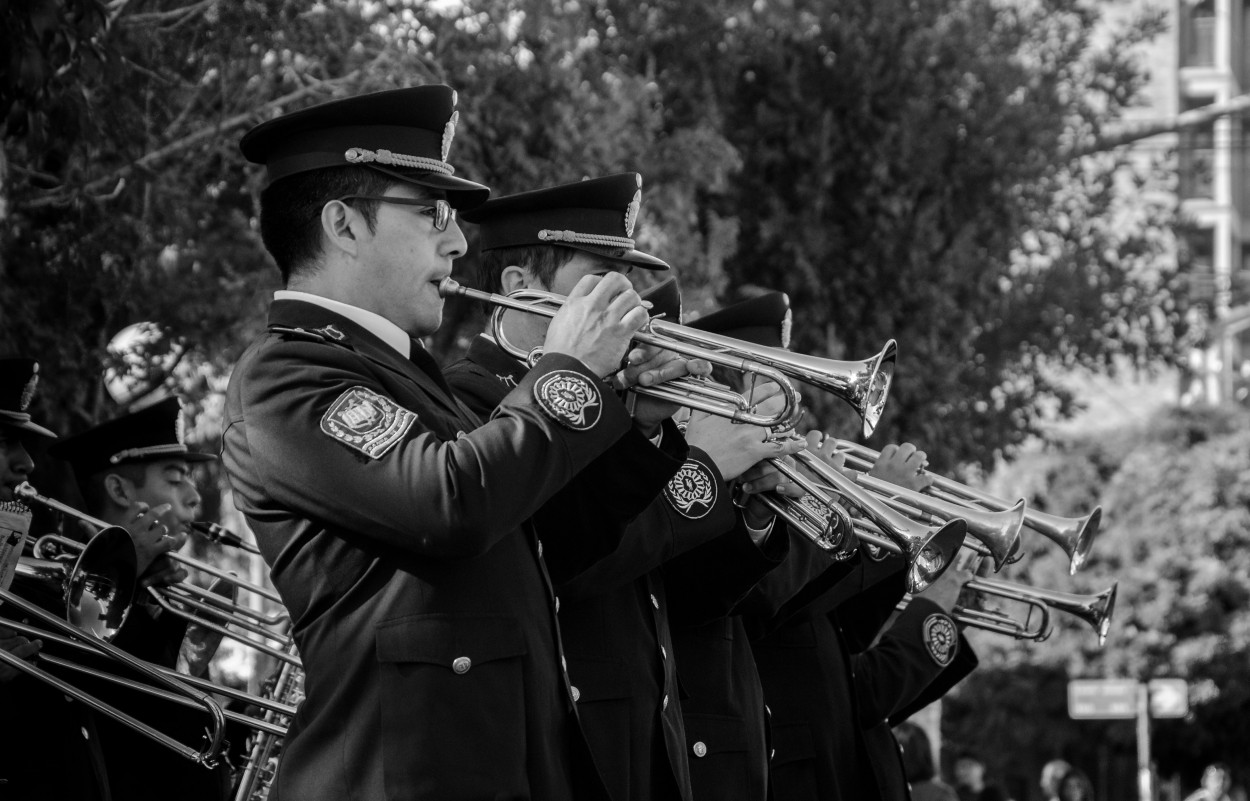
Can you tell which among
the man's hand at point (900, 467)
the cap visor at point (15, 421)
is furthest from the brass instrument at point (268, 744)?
the man's hand at point (900, 467)

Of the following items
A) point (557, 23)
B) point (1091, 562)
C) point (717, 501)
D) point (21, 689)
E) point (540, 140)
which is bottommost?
point (21, 689)

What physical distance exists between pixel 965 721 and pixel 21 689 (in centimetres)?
2397

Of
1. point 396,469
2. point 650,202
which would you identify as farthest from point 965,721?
point 396,469

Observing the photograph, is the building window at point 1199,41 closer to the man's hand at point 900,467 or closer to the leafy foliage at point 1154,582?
the leafy foliage at point 1154,582

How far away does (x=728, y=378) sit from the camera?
17.7ft

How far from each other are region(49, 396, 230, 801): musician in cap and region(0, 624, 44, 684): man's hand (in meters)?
0.49

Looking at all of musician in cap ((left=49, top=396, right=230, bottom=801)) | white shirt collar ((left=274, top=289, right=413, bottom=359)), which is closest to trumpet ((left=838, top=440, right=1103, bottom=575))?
musician in cap ((left=49, top=396, right=230, bottom=801))

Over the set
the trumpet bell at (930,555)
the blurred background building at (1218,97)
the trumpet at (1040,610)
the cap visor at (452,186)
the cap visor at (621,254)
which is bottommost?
the trumpet bell at (930,555)

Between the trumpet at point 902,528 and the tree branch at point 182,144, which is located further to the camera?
the tree branch at point 182,144

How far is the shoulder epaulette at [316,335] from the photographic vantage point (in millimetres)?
3475

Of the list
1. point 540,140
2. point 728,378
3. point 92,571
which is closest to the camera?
point 92,571

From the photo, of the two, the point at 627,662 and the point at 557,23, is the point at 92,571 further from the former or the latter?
the point at 557,23

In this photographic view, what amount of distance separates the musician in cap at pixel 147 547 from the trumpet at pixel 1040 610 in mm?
2929

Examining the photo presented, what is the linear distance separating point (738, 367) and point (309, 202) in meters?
1.19
